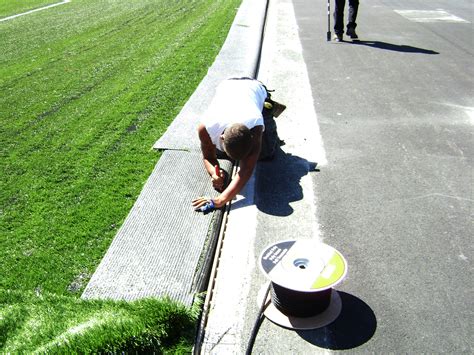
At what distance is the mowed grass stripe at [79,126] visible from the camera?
4082 mm

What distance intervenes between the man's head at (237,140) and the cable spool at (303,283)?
1039 millimetres

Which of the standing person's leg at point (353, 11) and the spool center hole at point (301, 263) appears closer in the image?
the spool center hole at point (301, 263)

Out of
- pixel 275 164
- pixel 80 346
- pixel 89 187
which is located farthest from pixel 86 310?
pixel 275 164

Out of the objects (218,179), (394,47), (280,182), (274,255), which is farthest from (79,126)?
(394,47)

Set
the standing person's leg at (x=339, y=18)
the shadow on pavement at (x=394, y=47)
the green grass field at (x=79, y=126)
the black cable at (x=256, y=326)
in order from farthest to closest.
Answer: the standing person's leg at (x=339, y=18), the shadow on pavement at (x=394, y=47), the green grass field at (x=79, y=126), the black cable at (x=256, y=326)

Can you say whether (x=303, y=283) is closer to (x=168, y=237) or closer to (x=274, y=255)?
(x=274, y=255)

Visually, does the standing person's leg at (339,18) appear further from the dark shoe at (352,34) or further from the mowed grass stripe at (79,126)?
the mowed grass stripe at (79,126)

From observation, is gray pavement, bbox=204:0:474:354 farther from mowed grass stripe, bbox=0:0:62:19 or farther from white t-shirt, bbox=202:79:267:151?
mowed grass stripe, bbox=0:0:62:19

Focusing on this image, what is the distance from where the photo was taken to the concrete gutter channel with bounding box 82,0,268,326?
11.5ft

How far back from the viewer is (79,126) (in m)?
6.48

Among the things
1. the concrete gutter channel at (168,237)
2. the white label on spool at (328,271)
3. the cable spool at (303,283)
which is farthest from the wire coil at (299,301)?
the concrete gutter channel at (168,237)

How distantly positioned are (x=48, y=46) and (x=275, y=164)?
7.89 m

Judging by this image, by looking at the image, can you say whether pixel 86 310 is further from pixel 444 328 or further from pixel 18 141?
pixel 18 141

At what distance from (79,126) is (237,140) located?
3.11 m
